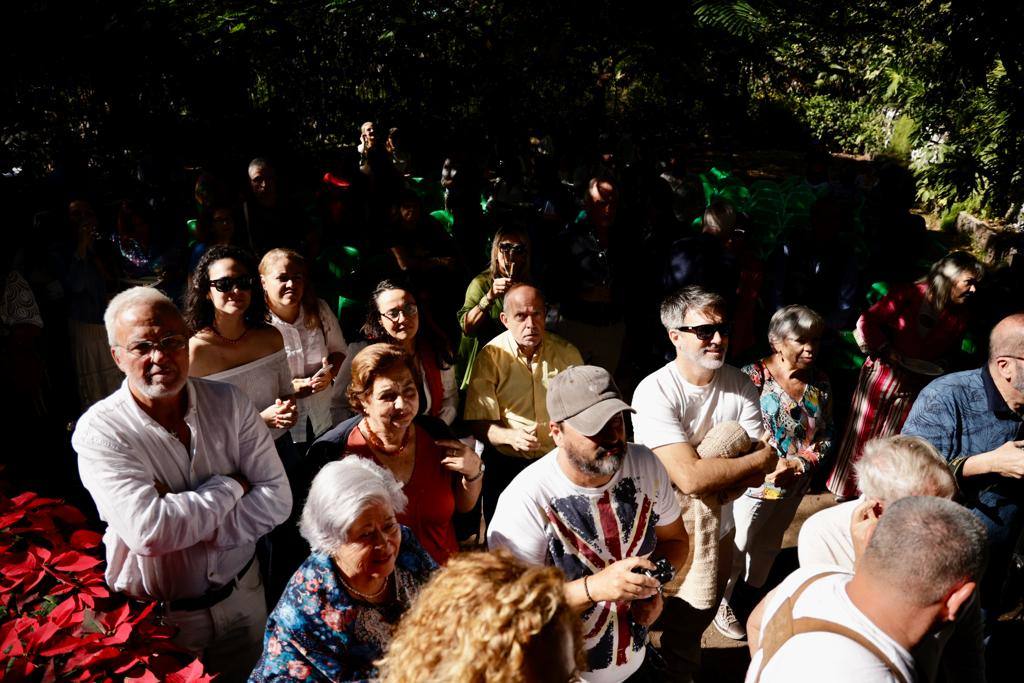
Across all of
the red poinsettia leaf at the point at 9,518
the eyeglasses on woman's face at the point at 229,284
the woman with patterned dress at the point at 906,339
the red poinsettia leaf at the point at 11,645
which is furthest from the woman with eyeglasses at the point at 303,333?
the woman with patterned dress at the point at 906,339

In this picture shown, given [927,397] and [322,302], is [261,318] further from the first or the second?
[927,397]

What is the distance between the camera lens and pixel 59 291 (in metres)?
4.77

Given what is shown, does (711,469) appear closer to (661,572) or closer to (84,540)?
(661,572)

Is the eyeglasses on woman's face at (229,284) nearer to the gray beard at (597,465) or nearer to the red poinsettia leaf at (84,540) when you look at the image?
the red poinsettia leaf at (84,540)

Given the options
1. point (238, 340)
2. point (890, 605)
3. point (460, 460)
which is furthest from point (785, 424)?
point (238, 340)

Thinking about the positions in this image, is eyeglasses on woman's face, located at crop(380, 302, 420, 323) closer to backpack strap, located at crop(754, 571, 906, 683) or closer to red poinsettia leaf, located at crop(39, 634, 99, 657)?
red poinsettia leaf, located at crop(39, 634, 99, 657)

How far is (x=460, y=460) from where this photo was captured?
3.16m

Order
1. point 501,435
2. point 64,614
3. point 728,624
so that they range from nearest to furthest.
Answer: point 64,614, point 501,435, point 728,624

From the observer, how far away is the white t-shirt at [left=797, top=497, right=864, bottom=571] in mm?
2682

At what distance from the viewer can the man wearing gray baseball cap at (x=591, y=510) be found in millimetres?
2678

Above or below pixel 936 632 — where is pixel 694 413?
above

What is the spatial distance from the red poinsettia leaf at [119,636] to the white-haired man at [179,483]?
28 centimetres

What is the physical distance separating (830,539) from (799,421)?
4.28 ft

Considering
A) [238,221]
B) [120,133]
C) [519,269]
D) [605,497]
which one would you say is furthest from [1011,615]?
[120,133]
